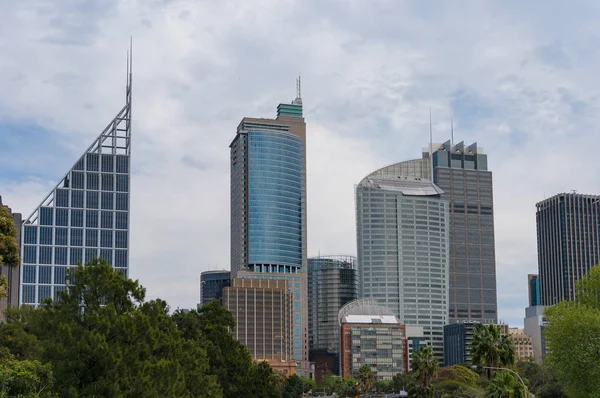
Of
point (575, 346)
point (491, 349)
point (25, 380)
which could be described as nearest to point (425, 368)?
point (491, 349)

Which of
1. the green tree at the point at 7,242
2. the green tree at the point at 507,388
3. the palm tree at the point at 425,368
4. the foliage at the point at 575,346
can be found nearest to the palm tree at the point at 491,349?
the foliage at the point at 575,346

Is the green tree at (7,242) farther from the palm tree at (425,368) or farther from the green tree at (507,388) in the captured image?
the palm tree at (425,368)

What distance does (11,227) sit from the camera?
155 feet

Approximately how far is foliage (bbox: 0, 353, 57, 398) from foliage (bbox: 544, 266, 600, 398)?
159 ft

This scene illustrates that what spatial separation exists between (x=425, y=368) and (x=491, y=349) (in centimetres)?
2499

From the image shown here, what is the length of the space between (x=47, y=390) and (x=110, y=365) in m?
6.11

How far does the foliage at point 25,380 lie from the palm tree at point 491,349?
54482 millimetres

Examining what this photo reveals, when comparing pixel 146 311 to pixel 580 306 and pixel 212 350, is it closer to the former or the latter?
pixel 212 350

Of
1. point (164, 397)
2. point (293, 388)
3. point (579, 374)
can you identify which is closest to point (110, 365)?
point (164, 397)

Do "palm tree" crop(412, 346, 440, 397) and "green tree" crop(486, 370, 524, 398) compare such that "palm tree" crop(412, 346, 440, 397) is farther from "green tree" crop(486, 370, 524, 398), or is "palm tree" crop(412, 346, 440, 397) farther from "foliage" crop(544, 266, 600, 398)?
"green tree" crop(486, 370, 524, 398)

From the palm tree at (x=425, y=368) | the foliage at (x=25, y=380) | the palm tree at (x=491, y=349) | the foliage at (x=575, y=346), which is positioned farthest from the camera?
the palm tree at (x=425, y=368)

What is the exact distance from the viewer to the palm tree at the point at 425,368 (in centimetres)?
11212

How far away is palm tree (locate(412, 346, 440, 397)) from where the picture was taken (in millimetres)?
112125

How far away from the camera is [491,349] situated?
88250 millimetres
